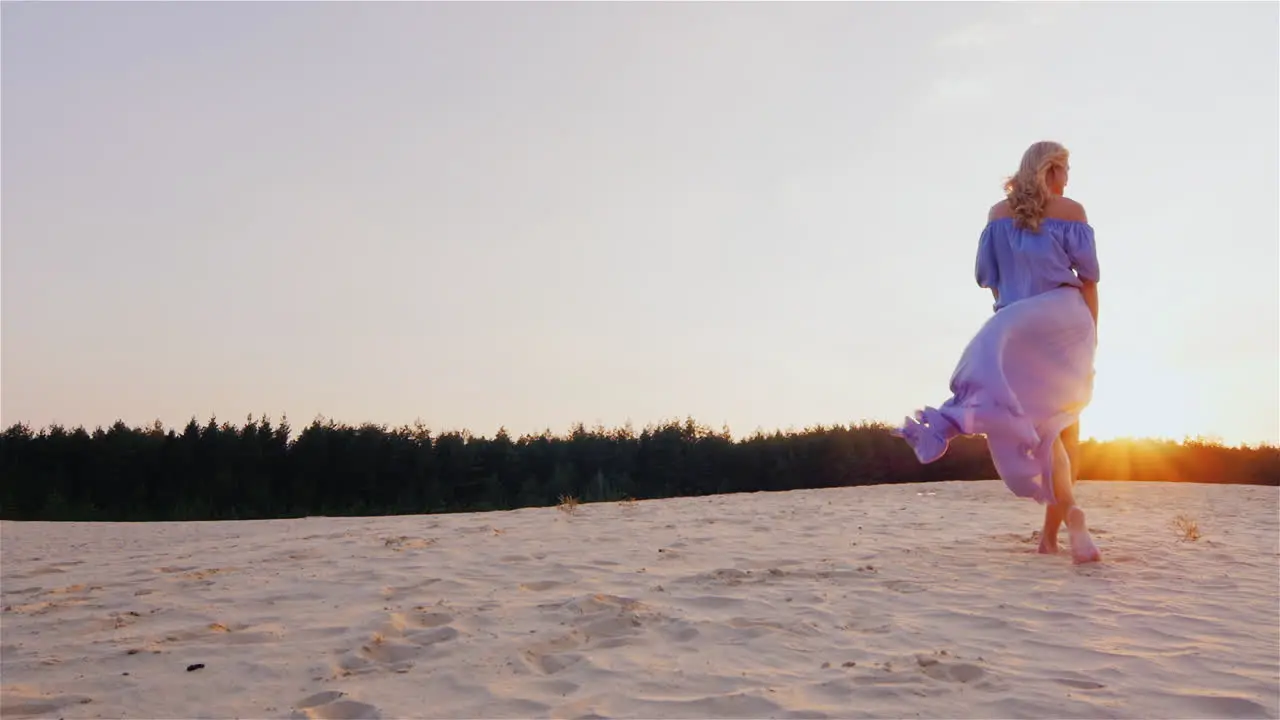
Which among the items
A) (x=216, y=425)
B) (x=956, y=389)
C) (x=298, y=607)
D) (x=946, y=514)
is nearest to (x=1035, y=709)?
(x=956, y=389)

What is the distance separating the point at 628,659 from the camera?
12.0ft

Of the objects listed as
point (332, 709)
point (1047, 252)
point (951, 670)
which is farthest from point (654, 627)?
point (1047, 252)

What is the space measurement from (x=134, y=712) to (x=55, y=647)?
1.10 metres

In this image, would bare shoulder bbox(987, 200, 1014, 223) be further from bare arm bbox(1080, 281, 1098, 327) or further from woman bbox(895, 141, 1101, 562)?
bare arm bbox(1080, 281, 1098, 327)

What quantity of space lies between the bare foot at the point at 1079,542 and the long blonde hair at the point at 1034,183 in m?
1.57

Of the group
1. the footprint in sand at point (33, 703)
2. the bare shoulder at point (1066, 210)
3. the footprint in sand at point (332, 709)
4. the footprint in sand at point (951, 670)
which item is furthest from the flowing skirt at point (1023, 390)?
the footprint in sand at point (33, 703)

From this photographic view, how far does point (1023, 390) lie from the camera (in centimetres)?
545

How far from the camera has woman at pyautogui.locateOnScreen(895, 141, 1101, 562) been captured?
5.32m

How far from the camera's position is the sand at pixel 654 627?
327cm

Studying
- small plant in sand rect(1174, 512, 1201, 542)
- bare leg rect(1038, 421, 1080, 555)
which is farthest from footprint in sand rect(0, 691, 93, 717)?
small plant in sand rect(1174, 512, 1201, 542)

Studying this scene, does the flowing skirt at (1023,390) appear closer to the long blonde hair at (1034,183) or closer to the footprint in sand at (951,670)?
the long blonde hair at (1034,183)

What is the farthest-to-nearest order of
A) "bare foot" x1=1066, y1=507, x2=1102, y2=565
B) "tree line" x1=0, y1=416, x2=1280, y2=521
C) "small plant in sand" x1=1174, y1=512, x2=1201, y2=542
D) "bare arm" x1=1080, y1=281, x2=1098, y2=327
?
"tree line" x1=0, y1=416, x2=1280, y2=521 < "small plant in sand" x1=1174, y1=512, x2=1201, y2=542 < "bare arm" x1=1080, y1=281, x2=1098, y2=327 < "bare foot" x1=1066, y1=507, x2=1102, y2=565

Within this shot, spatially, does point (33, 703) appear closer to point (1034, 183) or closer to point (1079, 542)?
Result: point (1079, 542)

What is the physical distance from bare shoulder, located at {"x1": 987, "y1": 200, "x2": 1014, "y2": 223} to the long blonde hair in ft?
0.13
